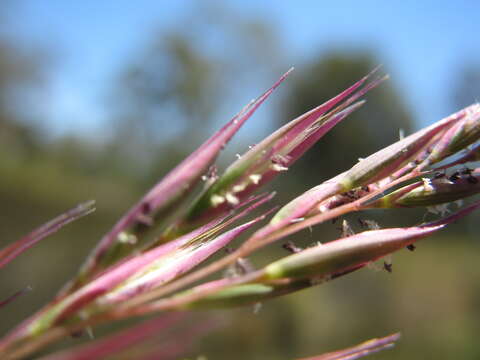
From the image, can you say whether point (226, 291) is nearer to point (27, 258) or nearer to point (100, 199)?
point (27, 258)

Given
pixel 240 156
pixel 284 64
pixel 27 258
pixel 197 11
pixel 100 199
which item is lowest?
pixel 240 156

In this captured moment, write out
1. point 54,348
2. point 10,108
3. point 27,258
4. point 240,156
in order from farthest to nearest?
1. point 10,108
2. point 27,258
3. point 54,348
4. point 240,156

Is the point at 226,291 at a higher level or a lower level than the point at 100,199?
lower

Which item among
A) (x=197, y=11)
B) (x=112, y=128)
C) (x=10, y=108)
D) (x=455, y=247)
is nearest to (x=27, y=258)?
(x=10, y=108)

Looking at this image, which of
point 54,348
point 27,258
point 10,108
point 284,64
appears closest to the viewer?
point 54,348


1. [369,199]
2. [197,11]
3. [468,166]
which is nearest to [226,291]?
[369,199]

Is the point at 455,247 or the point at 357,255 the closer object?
the point at 357,255

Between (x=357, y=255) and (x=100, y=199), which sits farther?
(x=100, y=199)

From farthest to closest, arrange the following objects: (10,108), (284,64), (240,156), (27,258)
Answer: (284,64) < (10,108) < (27,258) < (240,156)

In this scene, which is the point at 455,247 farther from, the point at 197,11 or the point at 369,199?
the point at 369,199
